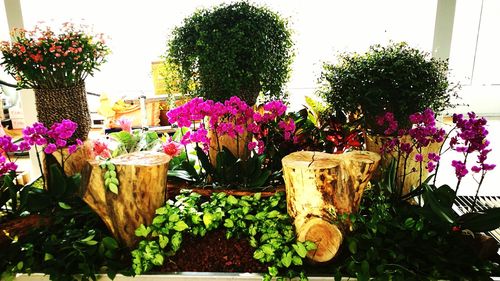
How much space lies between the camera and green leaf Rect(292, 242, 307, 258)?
5.42 feet

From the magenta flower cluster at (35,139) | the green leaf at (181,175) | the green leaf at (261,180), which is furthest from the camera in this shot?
the green leaf at (181,175)

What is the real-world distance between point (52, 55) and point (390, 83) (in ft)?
6.02

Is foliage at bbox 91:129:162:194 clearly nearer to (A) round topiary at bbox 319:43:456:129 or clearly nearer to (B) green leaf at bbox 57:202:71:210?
(B) green leaf at bbox 57:202:71:210

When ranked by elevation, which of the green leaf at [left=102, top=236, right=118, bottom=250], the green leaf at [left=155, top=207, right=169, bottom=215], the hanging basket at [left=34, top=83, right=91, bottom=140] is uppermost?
the hanging basket at [left=34, top=83, right=91, bottom=140]

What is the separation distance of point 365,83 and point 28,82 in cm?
190

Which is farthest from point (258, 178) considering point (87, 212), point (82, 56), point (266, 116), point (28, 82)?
point (28, 82)

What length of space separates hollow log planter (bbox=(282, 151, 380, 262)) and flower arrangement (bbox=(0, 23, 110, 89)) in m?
1.32

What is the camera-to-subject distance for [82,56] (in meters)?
2.18

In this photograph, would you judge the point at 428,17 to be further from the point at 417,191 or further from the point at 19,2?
the point at 19,2

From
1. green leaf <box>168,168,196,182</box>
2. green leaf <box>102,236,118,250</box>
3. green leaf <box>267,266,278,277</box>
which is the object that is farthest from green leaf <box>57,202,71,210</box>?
green leaf <box>267,266,278,277</box>

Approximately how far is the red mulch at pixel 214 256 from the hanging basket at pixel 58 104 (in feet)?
3.28

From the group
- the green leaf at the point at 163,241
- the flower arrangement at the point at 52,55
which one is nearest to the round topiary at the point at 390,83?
the green leaf at the point at 163,241

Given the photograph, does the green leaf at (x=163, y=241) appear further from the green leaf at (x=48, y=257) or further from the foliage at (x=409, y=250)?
the foliage at (x=409, y=250)

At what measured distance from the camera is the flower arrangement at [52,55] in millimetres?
2074
